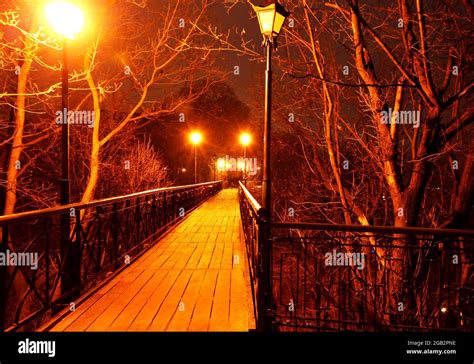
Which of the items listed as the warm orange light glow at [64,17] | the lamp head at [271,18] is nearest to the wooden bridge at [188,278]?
the lamp head at [271,18]

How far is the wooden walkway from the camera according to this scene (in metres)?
4.29

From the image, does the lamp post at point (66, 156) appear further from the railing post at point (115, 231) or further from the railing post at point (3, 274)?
the railing post at point (3, 274)

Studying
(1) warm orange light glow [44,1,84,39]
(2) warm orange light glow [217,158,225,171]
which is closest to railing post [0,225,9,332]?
(1) warm orange light glow [44,1,84,39]

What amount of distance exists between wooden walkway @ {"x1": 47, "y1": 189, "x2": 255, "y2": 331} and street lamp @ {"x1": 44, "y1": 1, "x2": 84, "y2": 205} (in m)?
1.74

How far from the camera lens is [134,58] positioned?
589 inches

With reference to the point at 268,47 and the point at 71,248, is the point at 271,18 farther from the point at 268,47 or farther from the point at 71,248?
the point at 71,248

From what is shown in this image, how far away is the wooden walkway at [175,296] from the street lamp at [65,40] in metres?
1.74

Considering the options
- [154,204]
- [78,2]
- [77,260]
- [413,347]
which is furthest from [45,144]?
[413,347]

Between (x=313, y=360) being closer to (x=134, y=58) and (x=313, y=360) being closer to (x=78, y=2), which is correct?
(x=78, y=2)

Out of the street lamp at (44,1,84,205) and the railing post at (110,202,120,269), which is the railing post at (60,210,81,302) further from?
the railing post at (110,202,120,269)

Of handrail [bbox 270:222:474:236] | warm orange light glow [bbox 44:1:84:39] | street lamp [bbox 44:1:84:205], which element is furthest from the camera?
warm orange light glow [bbox 44:1:84:39]

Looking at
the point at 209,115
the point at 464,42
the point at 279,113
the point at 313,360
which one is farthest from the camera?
the point at 209,115

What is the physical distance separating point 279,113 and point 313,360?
29.8ft

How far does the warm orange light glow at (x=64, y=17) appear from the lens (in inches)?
229
